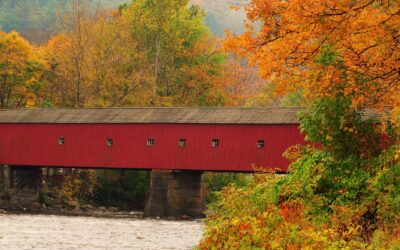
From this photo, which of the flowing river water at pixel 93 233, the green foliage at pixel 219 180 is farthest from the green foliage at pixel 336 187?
the green foliage at pixel 219 180

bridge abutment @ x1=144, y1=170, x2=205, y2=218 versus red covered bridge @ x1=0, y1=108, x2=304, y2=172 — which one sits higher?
red covered bridge @ x1=0, y1=108, x2=304, y2=172

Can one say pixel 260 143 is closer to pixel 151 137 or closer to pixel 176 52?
pixel 151 137

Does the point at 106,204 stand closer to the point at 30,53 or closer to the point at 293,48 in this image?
the point at 30,53

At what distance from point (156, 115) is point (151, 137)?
107 cm

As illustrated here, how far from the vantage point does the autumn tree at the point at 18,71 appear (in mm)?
43281

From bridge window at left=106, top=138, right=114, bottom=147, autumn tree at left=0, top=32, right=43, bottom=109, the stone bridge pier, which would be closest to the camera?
Answer: bridge window at left=106, top=138, right=114, bottom=147

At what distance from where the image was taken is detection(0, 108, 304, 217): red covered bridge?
30812 millimetres

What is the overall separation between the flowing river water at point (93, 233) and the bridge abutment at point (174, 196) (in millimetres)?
1842

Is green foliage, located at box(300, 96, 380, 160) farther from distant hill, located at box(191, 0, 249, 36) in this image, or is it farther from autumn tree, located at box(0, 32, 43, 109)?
distant hill, located at box(191, 0, 249, 36)

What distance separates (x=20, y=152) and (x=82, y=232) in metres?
12.1

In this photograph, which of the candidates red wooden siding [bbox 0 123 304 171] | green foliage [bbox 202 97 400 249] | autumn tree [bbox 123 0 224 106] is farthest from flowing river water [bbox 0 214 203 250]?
autumn tree [bbox 123 0 224 106]

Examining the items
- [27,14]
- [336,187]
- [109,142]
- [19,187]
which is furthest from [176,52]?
[27,14]

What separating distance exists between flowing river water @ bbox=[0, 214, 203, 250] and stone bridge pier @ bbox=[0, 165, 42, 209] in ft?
16.4

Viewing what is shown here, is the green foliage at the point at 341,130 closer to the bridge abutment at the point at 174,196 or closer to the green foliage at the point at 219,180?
the bridge abutment at the point at 174,196
